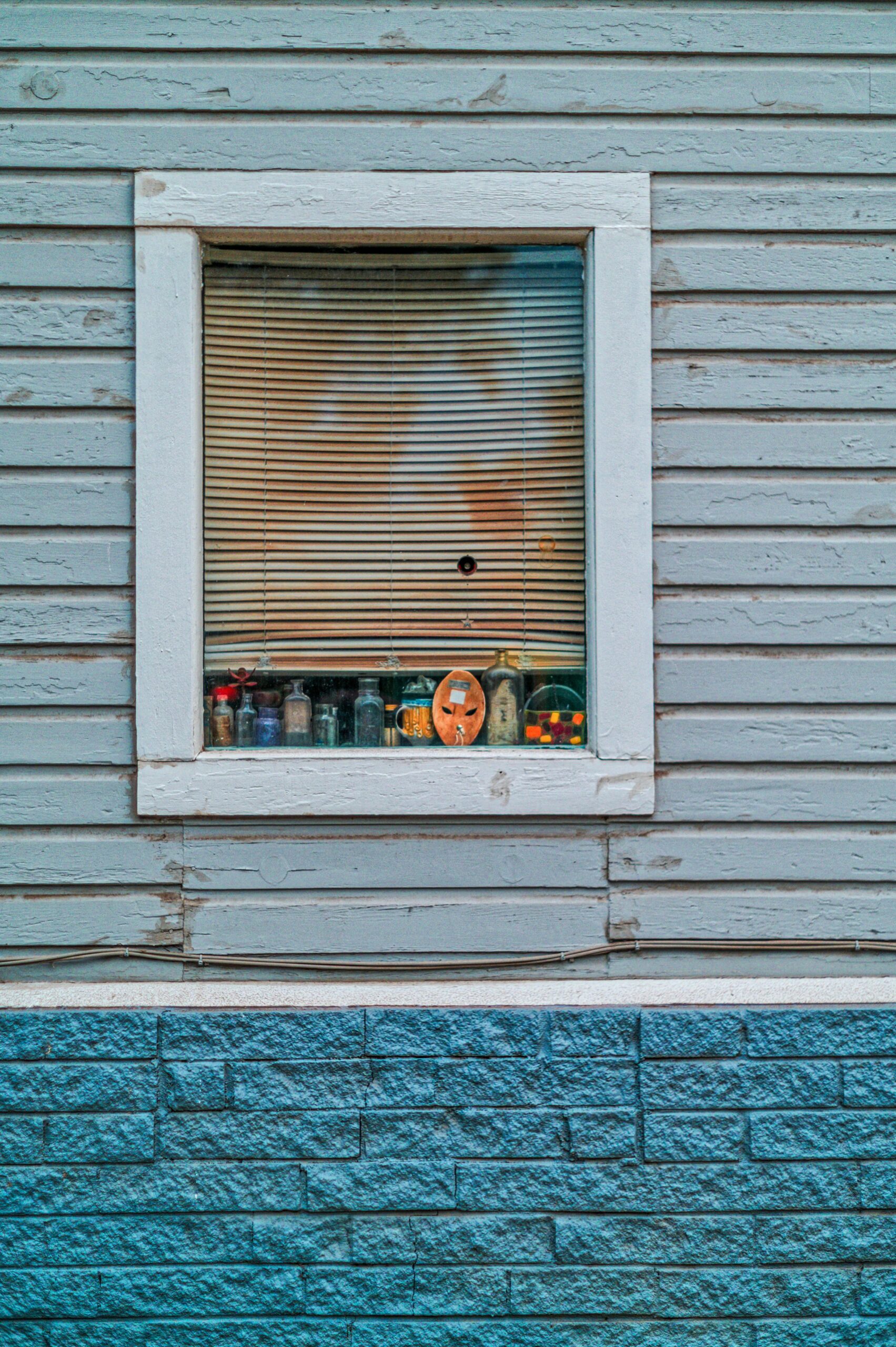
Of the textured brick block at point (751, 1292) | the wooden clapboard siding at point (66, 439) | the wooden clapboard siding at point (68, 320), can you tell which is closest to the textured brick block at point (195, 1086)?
the textured brick block at point (751, 1292)

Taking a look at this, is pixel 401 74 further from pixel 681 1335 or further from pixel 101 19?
pixel 681 1335

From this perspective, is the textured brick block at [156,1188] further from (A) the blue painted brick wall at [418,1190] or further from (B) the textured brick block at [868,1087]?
(B) the textured brick block at [868,1087]

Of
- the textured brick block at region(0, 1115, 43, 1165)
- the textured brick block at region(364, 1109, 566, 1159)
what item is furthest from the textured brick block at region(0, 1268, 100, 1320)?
the textured brick block at region(364, 1109, 566, 1159)

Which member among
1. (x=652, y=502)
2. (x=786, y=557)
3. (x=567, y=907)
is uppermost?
(x=652, y=502)

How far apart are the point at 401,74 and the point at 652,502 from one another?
1.43m

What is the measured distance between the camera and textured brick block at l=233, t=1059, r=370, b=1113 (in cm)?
246

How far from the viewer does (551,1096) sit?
2.46 m

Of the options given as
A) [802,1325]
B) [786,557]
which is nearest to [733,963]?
[802,1325]

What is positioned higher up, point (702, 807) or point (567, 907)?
point (702, 807)

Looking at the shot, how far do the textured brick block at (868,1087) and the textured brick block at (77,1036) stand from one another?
6.51 ft

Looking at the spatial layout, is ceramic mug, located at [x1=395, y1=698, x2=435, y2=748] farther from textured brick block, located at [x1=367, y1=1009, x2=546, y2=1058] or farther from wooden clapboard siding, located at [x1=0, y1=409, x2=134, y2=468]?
wooden clapboard siding, located at [x1=0, y1=409, x2=134, y2=468]

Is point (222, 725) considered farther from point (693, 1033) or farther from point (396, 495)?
point (693, 1033)

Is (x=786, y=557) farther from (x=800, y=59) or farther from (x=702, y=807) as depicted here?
(x=800, y=59)

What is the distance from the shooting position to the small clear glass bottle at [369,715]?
8.82 ft
